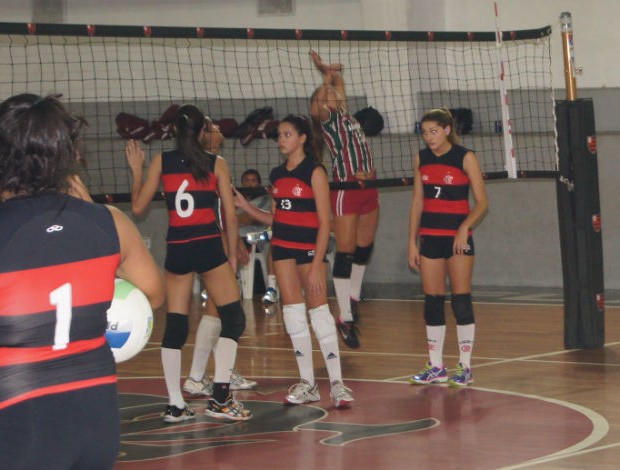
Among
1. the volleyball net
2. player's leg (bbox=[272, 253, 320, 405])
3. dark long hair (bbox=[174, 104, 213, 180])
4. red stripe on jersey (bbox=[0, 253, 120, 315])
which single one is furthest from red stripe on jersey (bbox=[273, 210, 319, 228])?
the volleyball net

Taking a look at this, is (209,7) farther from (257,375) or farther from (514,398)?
(514,398)

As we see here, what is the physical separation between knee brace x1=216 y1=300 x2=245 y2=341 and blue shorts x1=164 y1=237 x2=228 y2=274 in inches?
8.8

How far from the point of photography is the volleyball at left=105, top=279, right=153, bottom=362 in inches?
117

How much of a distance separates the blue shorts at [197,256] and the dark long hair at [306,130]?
A: 805 mm

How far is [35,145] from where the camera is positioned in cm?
249

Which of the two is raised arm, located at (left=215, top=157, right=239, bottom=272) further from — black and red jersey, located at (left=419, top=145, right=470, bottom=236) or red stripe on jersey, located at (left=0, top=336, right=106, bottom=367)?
red stripe on jersey, located at (left=0, top=336, right=106, bottom=367)

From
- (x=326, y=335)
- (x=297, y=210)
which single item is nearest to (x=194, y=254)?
(x=297, y=210)

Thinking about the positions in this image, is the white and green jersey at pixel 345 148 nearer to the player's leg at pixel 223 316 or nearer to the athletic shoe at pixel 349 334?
the athletic shoe at pixel 349 334

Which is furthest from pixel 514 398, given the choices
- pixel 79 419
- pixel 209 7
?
pixel 209 7

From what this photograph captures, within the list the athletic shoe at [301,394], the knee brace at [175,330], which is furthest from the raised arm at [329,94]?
the knee brace at [175,330]

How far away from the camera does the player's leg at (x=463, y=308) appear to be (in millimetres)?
7047

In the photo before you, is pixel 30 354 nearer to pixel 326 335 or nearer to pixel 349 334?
pixel 326 335

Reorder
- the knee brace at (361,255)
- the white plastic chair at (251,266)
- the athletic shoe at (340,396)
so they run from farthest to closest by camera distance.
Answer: the white plastic chair at (251,266) → the knee brace at (361,255) → the athletic shoe at (340,396)

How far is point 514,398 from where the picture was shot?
6652mm
